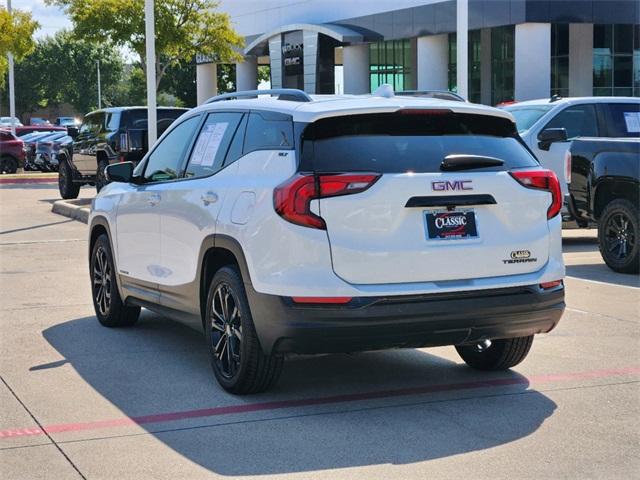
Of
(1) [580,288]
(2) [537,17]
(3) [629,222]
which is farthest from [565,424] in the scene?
(2) [537,17]

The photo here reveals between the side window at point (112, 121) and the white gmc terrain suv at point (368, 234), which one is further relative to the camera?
the side window at point (112, 121)

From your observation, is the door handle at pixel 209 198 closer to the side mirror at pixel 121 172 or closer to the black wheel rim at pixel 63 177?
the side mirror at pixel 121 172

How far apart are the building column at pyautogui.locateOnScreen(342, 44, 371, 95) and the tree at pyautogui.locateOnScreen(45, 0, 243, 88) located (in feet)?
40.7

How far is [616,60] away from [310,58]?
1429 cm

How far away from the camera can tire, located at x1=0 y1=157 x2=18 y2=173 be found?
126 ft

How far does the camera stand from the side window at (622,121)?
1531 centimetres

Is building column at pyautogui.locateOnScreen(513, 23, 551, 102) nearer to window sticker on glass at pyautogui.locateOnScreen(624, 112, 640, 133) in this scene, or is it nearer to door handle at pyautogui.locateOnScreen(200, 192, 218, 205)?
window sticker on glass at pyautogui.locateOnScreen(624, 112, 640, 133)

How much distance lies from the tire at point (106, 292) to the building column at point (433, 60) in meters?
35.9

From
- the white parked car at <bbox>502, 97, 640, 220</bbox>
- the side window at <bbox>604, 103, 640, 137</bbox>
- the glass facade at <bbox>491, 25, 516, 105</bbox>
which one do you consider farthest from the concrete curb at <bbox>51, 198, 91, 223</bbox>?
the glass facade at <bbox>491, 25, 516, 105</bbox>

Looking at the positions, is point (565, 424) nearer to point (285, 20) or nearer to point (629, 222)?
point (629, 222)

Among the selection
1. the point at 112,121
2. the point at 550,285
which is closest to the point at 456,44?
the point at 112,121

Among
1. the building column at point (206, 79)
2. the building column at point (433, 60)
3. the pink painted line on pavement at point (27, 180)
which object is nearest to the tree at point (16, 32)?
the pink painted line on pavement at point (27, 180)

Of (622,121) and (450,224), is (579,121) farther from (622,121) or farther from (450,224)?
(450,224)

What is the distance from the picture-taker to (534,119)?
1552 centimetres
